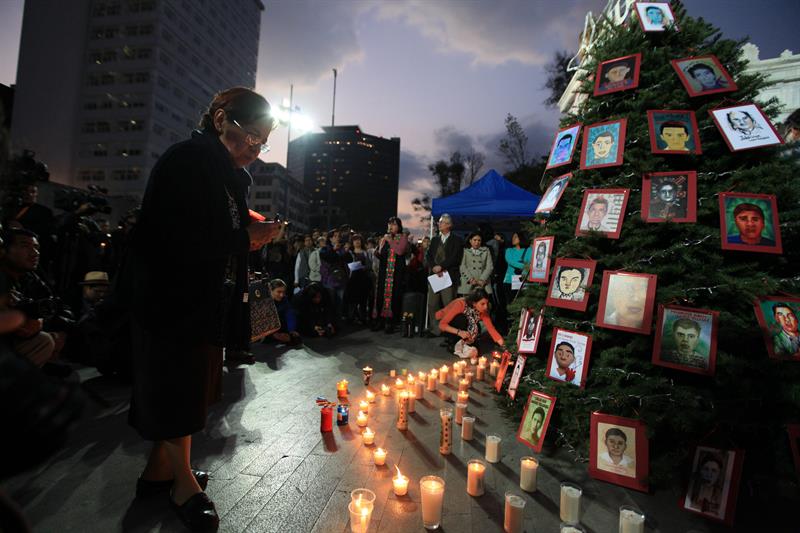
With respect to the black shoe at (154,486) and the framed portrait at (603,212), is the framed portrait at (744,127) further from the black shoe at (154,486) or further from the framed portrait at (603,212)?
the black shoe at (154,486)

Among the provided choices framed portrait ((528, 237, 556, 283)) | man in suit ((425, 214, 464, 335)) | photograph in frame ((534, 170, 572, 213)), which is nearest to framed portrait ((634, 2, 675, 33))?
photograph in frame ((534, 170, 572, 213))

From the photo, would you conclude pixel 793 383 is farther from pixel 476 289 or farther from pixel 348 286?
pixel 348 286

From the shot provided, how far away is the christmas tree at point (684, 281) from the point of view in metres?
2.47

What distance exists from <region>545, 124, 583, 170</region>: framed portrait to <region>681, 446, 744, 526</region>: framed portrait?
2505 mm

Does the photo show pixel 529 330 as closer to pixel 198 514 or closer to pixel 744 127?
pixel 744 127

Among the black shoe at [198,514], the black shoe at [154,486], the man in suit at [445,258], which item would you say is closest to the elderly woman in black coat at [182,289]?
the black shoe at [198,514]

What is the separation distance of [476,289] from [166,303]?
233 inches

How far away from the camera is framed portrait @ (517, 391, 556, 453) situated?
3158 mm

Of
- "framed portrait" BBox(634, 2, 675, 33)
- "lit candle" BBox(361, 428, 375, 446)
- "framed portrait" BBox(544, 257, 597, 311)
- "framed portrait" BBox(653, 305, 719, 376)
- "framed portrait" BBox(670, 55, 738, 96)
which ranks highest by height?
"framed portrait" BBox(634, 2, 675, 33)

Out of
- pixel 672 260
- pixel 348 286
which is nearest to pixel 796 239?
pixel 672 260

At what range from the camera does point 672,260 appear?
111 inches

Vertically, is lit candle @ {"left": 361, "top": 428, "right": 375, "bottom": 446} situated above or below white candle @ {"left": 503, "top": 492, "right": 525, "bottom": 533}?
below

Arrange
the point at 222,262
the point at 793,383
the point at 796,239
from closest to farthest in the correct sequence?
the point at 222,262 → the point at 793,383 → the point at 796,239

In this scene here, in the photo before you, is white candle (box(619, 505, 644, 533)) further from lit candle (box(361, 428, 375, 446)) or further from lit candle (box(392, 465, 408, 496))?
lit candle (box(361, 428, 375, 446))
